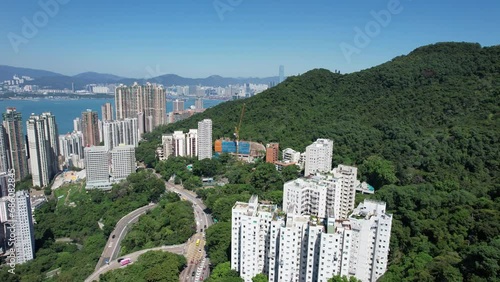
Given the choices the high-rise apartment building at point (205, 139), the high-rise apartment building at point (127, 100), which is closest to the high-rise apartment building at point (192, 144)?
the high-rise apartment building at point (205, 139)

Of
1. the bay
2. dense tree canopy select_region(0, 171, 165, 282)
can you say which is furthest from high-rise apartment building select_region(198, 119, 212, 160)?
the bay

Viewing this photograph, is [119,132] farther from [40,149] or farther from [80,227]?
[80,227]

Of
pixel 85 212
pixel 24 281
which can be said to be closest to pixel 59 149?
pixel 85 212

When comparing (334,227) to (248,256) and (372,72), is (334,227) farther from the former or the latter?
(372,72)

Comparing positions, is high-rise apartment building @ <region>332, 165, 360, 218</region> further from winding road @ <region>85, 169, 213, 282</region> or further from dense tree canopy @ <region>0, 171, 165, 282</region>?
dense tree canopy @ <region>0, 171, 165, 282</region>

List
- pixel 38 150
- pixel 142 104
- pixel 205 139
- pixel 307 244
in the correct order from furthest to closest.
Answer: pixel 142 104 < pixel 38 150 < pixel 205 139 < pixel 307 244

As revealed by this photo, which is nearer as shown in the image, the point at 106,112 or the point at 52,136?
the point at 52,136

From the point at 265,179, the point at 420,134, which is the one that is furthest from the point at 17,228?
the point at 420,134
